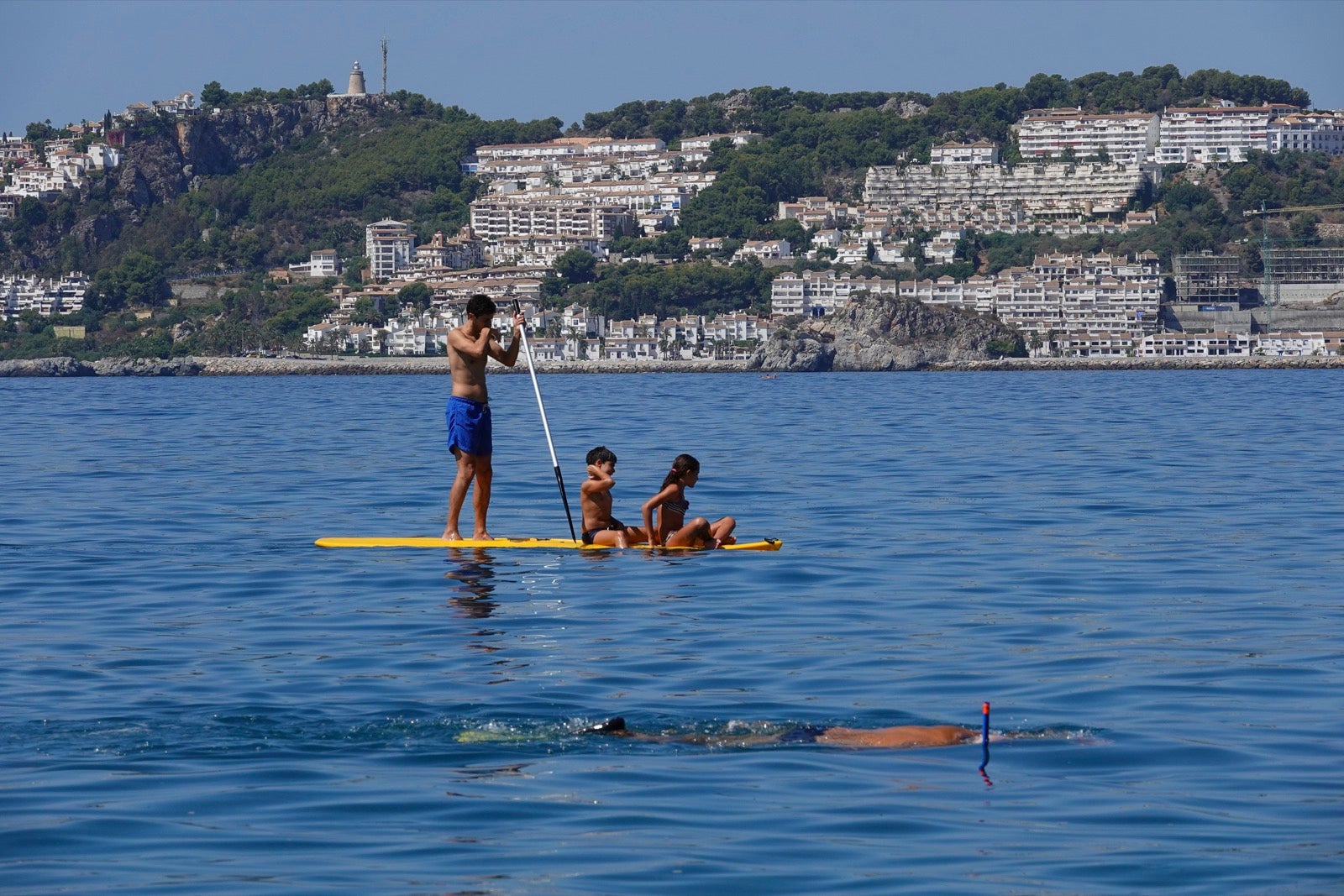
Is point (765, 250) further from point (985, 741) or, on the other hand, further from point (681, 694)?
point (985, 741)

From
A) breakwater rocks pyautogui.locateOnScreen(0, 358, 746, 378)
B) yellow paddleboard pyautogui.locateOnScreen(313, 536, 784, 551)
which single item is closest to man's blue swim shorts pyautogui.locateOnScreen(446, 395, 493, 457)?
yellow paddleboard pyautogui.locateOnScreen(313, 536, 784, 551)

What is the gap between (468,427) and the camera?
16.1 metres

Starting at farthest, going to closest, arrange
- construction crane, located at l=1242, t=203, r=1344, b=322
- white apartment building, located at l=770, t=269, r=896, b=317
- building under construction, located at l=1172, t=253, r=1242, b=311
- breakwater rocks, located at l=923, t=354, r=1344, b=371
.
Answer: white apartment building, located at l=770, t=269, r=896, b=317 → building under construction, located at l=1172, t=253, r=1242, b=311 → construction crane, located at l=1242, t=203, r=1344, b=322 → breakwater rocks, located at l=923, t=354, r=1344, b=371

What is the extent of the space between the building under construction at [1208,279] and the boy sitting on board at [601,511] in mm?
153040

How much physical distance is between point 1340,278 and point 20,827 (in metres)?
172

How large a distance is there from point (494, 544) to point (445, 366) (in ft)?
423

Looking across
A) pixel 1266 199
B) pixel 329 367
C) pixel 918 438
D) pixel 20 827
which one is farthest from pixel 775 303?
pixel 20 827

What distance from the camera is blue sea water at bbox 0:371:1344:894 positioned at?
7.75m

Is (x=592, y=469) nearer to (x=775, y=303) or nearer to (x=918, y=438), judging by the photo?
(x=918, y=438)

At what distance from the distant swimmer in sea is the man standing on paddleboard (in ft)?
21.9

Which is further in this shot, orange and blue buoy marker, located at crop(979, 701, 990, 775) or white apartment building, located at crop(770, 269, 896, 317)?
white apartment building, located at crop(770, 269, 896, 317)

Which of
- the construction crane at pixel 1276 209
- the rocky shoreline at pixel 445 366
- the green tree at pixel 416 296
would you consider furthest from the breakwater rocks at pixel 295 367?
the construction crane at pixel 1276 209

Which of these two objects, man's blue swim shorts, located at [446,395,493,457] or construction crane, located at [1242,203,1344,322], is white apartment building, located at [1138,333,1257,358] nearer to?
construction crane, located at [1242,203,1344,322]

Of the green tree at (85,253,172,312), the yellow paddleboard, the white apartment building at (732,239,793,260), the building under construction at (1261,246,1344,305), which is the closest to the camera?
the yellow paddleboard
